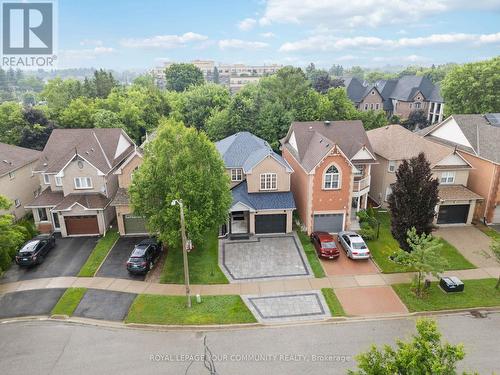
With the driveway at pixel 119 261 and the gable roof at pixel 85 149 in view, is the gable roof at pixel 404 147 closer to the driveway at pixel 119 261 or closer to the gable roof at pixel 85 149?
the driveway at pixel 119 261

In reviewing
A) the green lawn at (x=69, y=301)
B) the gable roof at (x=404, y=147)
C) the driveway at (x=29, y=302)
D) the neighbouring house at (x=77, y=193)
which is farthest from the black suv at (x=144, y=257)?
the gable roof at (x=404, y=147)

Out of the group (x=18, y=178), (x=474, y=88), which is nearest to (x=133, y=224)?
(x=18, y=178)

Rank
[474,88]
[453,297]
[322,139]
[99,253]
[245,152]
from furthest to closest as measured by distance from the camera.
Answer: [474,88] → [245,152] → [322,139] → [99,253] → [453,297]

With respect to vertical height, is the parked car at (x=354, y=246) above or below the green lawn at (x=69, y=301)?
above

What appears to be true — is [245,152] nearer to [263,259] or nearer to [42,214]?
[263,259]

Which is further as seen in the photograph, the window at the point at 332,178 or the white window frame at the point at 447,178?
the white window frame at the point at 447,178
